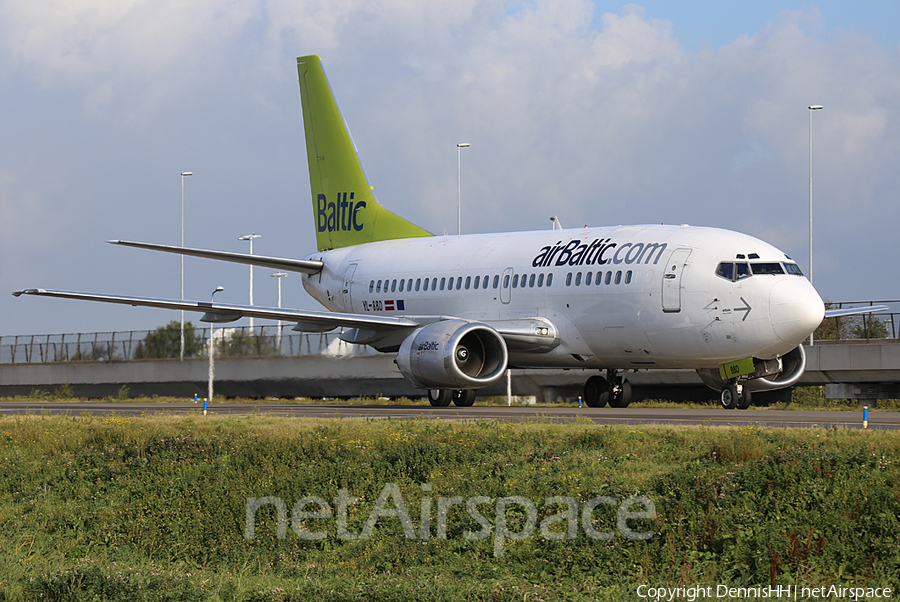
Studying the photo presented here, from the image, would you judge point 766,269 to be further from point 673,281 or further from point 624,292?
point 624,292

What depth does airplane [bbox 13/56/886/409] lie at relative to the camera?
2477 centimetres

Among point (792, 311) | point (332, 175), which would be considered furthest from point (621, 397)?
point (332, 175)

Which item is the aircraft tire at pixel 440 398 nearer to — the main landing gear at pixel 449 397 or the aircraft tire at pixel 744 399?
the main landing gear at pixel 449 397

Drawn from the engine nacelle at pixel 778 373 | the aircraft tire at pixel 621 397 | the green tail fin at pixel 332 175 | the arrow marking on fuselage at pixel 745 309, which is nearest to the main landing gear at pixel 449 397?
the aircraft tire at pixel 621 397

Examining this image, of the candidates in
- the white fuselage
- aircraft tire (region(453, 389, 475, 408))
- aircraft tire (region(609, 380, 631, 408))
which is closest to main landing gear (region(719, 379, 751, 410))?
the white fuselage

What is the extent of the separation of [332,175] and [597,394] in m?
13.1

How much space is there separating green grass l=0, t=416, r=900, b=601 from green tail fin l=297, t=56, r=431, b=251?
710 inches

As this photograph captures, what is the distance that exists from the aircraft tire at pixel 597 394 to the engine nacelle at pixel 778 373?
3308mm

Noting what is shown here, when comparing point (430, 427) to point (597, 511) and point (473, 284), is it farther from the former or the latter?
point (473, 284)

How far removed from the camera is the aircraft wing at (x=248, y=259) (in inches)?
1147

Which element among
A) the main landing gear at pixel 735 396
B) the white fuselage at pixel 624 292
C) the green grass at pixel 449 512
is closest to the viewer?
the green grass at pixel 449 512

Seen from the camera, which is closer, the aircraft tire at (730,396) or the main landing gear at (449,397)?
the aircraft tire at (730,396)

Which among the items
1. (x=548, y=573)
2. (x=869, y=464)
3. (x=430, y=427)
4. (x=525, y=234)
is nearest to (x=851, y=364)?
(x=525, y=234)

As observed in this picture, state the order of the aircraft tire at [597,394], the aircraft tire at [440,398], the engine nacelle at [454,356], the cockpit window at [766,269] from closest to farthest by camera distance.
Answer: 1. the cockpit window at [766,269]
2. the engine nacelle at [454,356]
3. the aircraft tire at [597,394]
4. the aircraft tire at [440,398]
